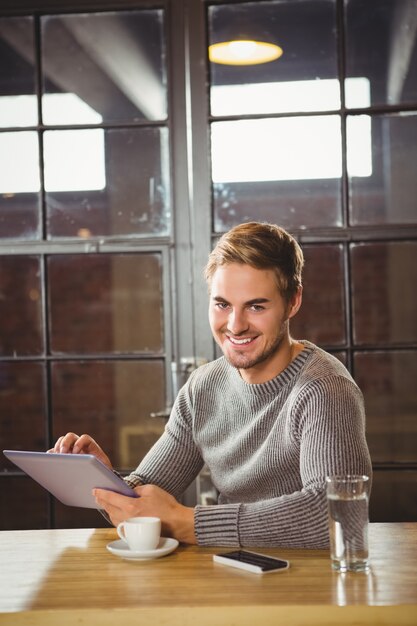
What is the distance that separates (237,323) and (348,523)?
659mm

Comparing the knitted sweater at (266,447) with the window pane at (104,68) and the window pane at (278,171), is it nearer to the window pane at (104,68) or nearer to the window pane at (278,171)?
the window pane at (278,171)

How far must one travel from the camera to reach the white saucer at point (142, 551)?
1.80 meters

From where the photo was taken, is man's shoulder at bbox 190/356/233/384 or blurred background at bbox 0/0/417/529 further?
blurred background at bbox 0/0/417/529

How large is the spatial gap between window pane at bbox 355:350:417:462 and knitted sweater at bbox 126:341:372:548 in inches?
42.4

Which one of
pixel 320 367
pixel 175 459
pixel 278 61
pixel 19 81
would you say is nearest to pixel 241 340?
pixel 320 367

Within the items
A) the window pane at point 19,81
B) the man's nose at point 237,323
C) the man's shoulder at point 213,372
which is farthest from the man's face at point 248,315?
the window pane at point 19,81

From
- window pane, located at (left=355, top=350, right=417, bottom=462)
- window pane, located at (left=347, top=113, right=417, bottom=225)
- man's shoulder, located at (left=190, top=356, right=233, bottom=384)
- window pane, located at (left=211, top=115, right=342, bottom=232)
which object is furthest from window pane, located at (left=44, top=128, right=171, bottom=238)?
man's shoulder, located at (left=190, top=356, right=233, bottom=384)

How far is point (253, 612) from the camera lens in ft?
4.85

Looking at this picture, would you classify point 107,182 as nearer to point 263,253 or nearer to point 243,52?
point 243,52

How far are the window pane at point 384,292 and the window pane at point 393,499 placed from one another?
0.51 m

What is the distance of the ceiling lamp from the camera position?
11.3 feet

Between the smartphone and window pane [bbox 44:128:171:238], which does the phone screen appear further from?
window pane [bbox 44:128:171:238]

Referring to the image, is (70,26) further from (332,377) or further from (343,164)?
(332,377)

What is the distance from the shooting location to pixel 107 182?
3.52m
